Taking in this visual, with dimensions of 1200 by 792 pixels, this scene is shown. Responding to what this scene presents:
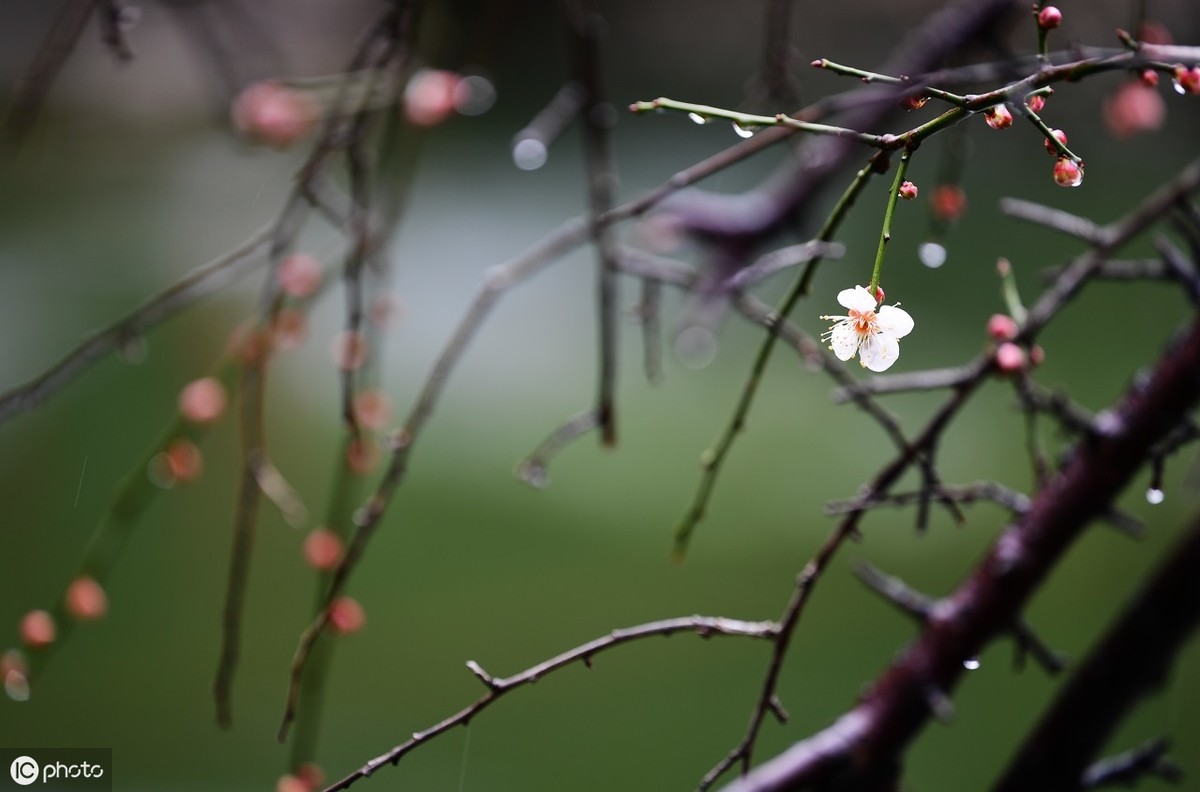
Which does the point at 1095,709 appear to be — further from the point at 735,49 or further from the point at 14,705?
the point at 735,49

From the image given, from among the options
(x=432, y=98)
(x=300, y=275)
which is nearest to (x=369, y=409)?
(x=300, y=275)

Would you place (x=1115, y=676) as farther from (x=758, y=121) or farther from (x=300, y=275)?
(x=300, y=275)

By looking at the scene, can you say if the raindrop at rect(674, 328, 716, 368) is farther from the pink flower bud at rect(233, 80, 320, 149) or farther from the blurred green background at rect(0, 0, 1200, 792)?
the pink flower bud at rect(233, 80, 320, 149)

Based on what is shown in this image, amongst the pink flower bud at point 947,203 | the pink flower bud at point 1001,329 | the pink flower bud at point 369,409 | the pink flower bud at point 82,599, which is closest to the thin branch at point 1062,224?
the pink flower bud at point 1001,329

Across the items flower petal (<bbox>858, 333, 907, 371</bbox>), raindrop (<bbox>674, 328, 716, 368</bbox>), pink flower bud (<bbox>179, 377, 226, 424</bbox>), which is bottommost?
flower petal (<bbox>858, 333, 907, 371</bbox>)

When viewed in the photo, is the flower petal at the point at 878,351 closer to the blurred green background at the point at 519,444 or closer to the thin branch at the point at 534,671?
the thin branch at the point at 534,671

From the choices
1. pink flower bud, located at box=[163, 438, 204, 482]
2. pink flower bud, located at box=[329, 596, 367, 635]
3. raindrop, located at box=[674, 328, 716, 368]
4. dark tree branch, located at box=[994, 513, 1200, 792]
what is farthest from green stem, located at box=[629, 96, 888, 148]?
raindrop, located at box=[674, 328, 716, 368]
